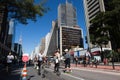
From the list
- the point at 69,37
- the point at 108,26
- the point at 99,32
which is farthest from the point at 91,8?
the point at 108,26

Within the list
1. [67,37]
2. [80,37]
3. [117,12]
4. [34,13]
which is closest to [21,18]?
[34,13]

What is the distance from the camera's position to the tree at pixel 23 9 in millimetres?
23395

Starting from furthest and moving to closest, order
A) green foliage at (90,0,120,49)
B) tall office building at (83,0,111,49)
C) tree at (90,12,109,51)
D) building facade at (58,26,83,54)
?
building facade at (58,26,83,54) < tall office building at (83,0,111,49) < tree at (90,12,109,51) < green foliage at (90,0,120,49)

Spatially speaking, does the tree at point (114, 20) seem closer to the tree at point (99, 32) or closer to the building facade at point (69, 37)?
the tree at point (99, 32)

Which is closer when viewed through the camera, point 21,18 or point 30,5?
point 30,5

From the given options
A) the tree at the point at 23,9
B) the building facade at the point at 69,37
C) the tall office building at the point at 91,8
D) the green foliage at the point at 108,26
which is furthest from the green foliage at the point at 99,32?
the building facade at the point at 69,37

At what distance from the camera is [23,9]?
81.8 feet

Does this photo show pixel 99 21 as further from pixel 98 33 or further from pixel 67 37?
pixel 67 37

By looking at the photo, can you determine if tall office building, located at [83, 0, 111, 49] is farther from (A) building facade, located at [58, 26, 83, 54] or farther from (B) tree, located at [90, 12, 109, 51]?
(B) tree, located at [90, 12, 109, 51]

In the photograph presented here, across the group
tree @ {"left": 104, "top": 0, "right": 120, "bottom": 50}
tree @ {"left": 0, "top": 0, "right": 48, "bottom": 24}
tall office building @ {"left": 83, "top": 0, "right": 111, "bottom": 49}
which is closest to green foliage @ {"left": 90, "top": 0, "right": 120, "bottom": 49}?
tree @ {"left": 104, "top": 0, "right": 120, "bottom": 50}

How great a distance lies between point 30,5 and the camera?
2450 cm

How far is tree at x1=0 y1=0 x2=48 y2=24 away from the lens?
76.8 ft

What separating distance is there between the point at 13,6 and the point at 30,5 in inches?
89.5

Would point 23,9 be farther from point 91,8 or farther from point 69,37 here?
point 69,37
